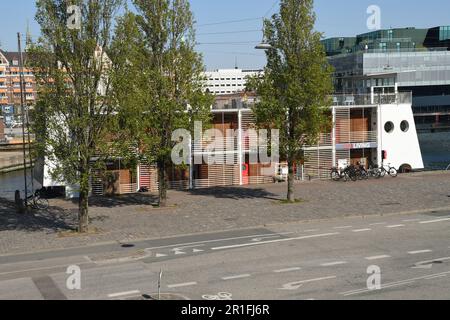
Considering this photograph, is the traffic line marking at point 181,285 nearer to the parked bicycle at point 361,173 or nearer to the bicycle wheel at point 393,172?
the parked bicycle at point 361,173

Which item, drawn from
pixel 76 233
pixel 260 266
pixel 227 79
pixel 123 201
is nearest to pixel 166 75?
pixel 123 201

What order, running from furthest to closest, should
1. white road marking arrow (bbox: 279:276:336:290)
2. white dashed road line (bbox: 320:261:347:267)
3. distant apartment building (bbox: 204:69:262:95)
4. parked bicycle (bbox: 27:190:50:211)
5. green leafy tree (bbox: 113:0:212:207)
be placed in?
distant apartment building (bbox: 204:69:262:95), parked bicycle (bbox: 27:190:50:211), green leafy tree (bbox: 113:0:212:207), white dashed road line (bbox: 320:261:347:267), white road marking arrow (bbox: 279:276:336:290)

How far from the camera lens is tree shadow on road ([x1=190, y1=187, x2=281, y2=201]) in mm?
31125

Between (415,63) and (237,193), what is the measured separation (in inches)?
3650

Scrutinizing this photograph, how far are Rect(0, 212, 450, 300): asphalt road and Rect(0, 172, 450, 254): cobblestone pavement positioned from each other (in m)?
1.59

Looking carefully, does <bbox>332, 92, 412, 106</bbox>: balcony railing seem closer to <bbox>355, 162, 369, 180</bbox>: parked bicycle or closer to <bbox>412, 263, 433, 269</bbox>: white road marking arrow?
<bbox>355, 162, 369, 180</bbox>: parked bicycle

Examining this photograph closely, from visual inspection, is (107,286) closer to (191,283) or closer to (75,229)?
(191,283)

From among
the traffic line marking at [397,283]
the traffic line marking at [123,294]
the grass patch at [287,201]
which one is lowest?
the traffic line marking at [123,294]

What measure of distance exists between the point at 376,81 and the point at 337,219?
26532 millimetres

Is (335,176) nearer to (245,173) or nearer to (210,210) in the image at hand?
(245,173)

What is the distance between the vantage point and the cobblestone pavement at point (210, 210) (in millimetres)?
21812

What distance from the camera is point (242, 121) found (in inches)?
1484

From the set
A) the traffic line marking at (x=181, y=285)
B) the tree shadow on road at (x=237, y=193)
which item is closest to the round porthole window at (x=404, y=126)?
the tree shadow on road at (x=237, y=193)

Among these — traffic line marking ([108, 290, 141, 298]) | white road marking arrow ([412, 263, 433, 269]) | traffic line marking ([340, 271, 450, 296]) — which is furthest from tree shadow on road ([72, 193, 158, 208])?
traffic line marking ([340, 271, 450, 296])
